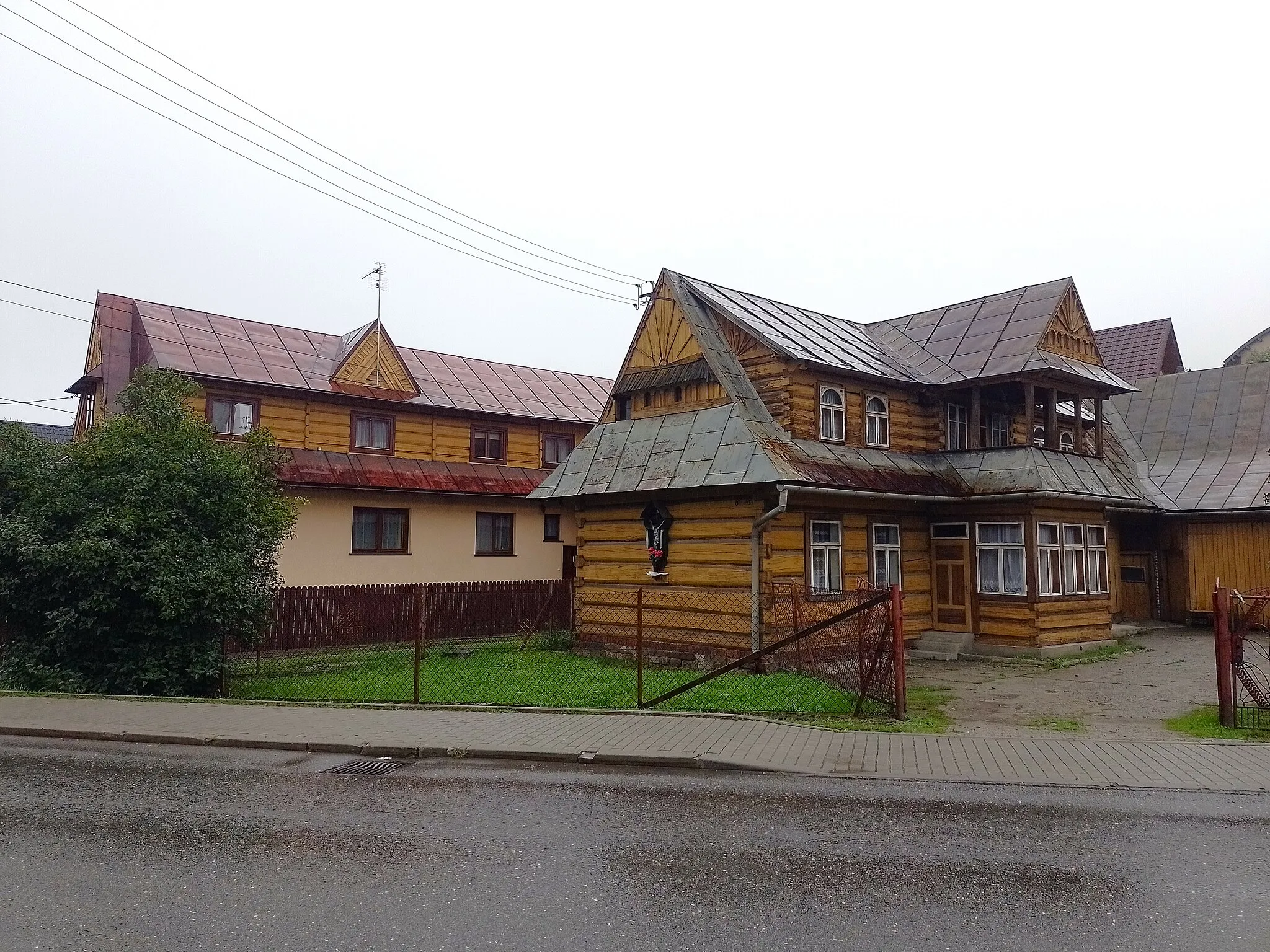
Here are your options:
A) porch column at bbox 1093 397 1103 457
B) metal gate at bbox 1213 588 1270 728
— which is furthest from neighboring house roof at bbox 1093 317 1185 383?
metal gate at bbox 1213 588 1270 728

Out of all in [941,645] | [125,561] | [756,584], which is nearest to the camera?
[125,561]

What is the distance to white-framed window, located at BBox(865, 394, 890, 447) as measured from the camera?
1992cm

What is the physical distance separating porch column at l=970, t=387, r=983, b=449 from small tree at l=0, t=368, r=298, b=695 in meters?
15.0

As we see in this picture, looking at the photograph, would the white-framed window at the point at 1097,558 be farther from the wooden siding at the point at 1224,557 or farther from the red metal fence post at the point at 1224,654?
the red metal fence post at the point at 1224,654

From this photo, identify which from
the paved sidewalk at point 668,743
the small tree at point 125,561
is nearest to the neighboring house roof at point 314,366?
the small tree at point 125,561

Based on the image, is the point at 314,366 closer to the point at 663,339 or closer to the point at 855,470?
the point at 663,339

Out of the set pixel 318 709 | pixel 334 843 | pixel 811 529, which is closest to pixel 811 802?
pixel 334 843

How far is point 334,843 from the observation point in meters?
6.87

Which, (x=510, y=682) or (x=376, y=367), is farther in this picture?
(x=376, y=367)

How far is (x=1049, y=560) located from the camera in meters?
19.7

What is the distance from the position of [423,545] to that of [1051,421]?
54.3 feet

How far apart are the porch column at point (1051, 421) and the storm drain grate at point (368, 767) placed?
1637 centimetres

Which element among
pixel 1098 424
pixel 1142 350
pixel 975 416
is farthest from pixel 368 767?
pixel 1142 350

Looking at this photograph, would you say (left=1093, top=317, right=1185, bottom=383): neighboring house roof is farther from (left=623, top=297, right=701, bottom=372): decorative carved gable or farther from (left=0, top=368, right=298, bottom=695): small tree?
(left=0, top=368, right=298, bottom=695): small tree
